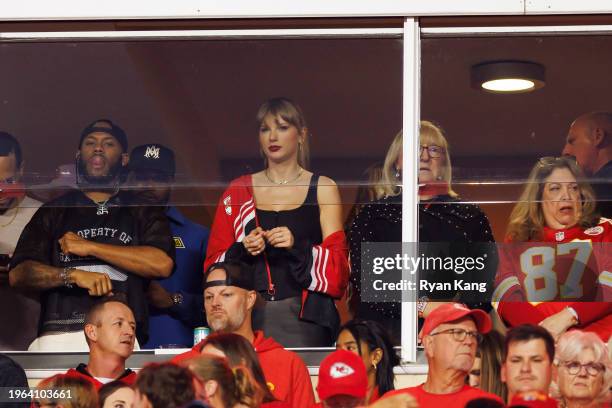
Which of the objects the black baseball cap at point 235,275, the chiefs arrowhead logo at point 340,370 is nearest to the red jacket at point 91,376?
the black baseball cap at point 235,275

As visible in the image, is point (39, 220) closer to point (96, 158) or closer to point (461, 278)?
point (96, 158)

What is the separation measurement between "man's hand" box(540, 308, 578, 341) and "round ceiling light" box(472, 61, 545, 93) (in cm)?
114

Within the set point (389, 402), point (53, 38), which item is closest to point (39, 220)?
point (53, 38)

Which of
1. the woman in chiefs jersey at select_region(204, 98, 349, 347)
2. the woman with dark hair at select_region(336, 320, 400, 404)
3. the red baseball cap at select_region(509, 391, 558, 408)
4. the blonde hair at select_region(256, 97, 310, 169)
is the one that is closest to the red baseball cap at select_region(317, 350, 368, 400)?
the woman with dark hair at select_region(336, 320, 400, 404)

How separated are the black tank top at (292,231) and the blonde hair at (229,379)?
1.67ft

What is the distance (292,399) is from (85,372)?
3.37ft

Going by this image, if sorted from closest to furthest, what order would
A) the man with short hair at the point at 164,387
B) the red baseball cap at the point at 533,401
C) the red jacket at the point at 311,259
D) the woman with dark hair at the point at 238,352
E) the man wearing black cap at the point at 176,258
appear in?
the man with short hair at the point at 164,387 → the red baseball cap at the point at 533,401 → the woman with dark hair at the point at 238,352 → the red jacket at the point at 311,259 → the man wearing black cap at the point at 176,258

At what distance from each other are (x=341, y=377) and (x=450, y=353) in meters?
0.56

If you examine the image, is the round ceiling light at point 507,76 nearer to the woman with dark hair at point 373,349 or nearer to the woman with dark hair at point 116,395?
the woman with dark hair at point 373,349

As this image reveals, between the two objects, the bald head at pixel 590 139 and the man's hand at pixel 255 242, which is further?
the man's hand at pixel 255 242

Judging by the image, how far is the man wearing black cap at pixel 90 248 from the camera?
765 centimetres

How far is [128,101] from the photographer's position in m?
7.83

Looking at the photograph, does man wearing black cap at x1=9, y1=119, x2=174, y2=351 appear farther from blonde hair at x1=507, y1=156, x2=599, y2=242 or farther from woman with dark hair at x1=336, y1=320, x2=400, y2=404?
blonde hair at x1=507, y1=156, x2=599, y2=242

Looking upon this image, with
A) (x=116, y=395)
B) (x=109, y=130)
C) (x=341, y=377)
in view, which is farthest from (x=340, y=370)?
(x=109, y=130)
